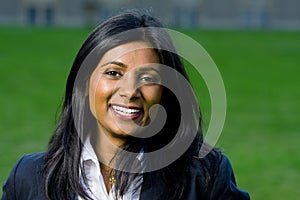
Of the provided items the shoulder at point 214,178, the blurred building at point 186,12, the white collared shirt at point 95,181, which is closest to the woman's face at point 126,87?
the white collared shirt at point 95,181

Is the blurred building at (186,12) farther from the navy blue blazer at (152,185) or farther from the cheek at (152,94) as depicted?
the cheek at (152,94)

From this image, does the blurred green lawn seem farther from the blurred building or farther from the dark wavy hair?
the blurred building

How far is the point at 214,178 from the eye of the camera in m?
2.60

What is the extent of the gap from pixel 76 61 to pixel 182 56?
0.33m

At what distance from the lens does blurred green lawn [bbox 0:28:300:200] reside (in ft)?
28.2

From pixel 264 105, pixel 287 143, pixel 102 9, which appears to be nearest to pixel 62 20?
pixel 102 9

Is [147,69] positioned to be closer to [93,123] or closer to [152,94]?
[152,94]

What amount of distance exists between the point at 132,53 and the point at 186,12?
4765 cm

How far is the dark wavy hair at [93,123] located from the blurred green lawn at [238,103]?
2.47 feet

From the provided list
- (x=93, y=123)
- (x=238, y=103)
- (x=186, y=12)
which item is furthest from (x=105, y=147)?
(x=186, y=12)

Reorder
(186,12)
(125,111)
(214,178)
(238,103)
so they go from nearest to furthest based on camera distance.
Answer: (125,111)
(214,178)
(238,103)
(186,12)

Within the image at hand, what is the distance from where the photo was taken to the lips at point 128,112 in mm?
2502

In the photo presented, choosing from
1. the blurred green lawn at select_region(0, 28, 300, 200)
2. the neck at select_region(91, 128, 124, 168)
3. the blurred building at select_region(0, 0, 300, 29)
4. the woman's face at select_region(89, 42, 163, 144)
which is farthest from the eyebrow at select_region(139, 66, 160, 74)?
the blurred building at select_region(0, 0, 300, 29)

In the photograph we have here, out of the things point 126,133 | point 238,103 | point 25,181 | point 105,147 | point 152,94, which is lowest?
point 238,103
